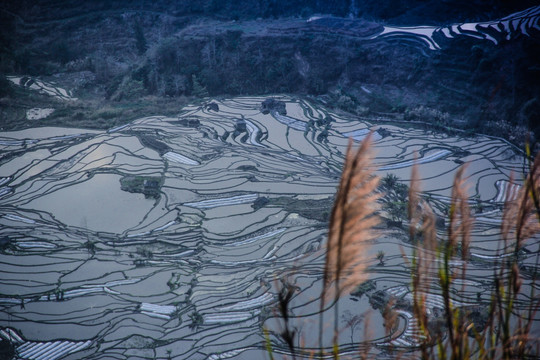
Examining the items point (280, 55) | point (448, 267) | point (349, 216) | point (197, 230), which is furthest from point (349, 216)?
point (280, 55)

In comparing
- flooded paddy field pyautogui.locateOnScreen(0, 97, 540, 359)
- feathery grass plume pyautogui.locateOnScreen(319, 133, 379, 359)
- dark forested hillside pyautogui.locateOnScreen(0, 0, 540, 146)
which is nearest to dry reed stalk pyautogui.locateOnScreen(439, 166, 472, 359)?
feathery grass plume pyautogui.locateOnScreen(319, 133, 379, 359)

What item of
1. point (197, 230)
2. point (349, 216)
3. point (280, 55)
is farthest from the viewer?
point (280, 55)

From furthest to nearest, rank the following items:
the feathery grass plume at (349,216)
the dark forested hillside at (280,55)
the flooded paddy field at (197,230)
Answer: the dark forested hillside at (280,55) < the flooded paddy field at (197,230) < the feathery grass plume at (349,216)

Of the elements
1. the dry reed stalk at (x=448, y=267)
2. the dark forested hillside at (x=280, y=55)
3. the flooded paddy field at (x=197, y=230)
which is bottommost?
the flooded paddy field at (x=197, y=230)

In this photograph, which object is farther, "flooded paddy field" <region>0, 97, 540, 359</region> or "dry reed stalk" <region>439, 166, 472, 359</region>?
"flooded paddy field" <region>0, 97, 540, 359</region>

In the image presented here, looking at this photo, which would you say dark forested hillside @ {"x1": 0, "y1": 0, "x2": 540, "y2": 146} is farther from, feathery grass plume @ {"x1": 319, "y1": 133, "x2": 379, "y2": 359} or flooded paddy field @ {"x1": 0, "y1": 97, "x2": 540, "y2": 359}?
feathery grass plume @ {"x1": 319, "y1": 133, "x2": 379, "y2": 359}

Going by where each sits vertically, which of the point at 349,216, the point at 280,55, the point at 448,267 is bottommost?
the point at 448,267

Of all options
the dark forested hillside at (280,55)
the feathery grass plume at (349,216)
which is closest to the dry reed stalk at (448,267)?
the feathery grass plume at (349,216)

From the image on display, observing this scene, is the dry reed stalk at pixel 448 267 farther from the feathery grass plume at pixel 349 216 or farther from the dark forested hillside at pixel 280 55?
the dark forested hillside at pixel 280 55

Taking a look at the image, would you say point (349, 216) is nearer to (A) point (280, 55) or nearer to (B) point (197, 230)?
(B) point (197, 230)
